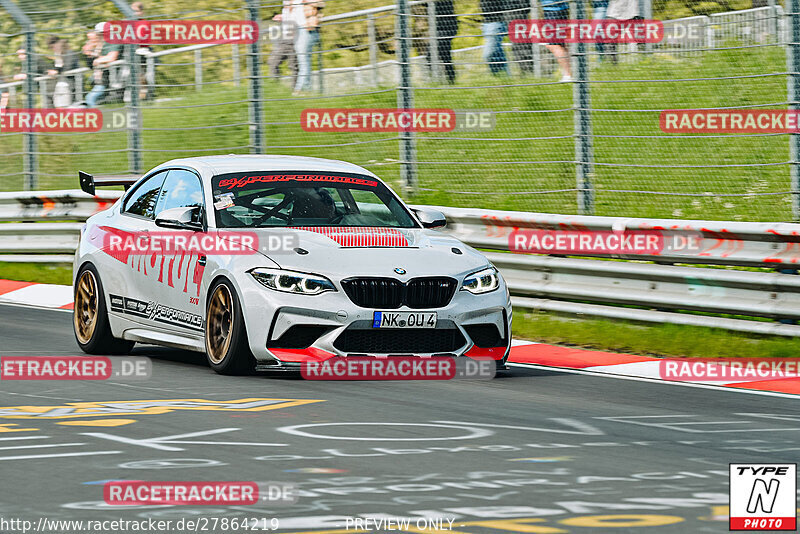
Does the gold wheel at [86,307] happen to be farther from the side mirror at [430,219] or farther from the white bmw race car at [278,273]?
the side mirror at [430,219]

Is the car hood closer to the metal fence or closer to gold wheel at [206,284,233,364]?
gold wheel at [206,284,233,364]

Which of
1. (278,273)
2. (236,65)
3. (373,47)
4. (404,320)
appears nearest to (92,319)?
(278,273)

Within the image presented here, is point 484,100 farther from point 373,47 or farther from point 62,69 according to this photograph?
point 62,69

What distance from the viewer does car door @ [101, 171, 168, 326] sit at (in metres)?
10.7

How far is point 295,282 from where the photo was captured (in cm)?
955

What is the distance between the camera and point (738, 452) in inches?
286

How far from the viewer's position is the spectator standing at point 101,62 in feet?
61.9

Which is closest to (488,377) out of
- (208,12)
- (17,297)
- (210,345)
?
(210,345)

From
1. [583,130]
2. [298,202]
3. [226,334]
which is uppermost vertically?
[583,130]

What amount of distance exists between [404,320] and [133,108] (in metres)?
9.74

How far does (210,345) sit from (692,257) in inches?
161

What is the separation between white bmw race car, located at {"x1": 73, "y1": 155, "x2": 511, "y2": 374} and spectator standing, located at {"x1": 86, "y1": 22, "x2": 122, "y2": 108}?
7.77m

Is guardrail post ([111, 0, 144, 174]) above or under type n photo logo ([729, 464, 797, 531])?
above

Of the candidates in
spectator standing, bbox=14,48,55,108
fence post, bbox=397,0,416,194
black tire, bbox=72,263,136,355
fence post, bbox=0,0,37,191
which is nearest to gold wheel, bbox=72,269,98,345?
black tire, bbox=72,263,136,355
